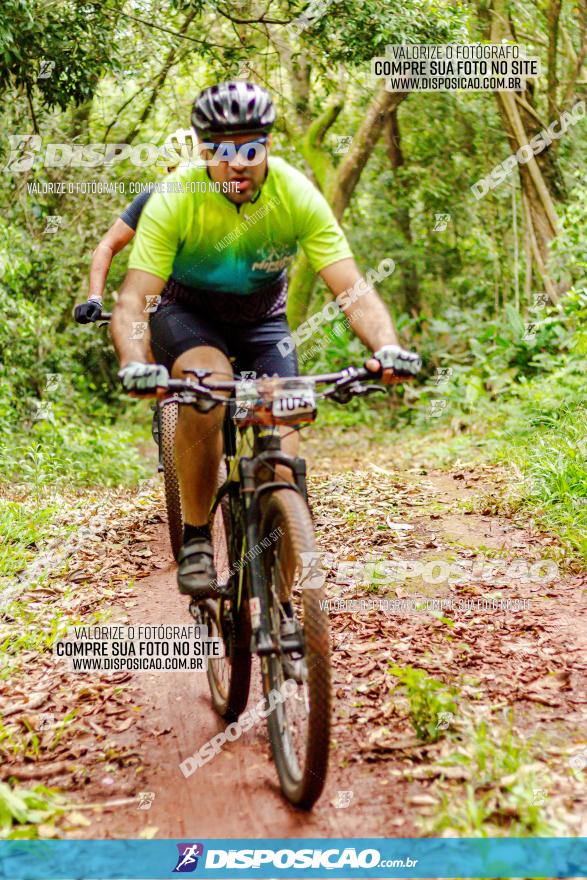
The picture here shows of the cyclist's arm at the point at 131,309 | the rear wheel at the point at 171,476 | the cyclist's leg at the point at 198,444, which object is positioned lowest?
the rear wheel at the point at 171,476

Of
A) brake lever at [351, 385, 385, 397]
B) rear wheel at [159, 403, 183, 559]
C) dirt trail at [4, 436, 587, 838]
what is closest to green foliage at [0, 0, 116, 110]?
rear wheel at [159, 403, 183, 559]

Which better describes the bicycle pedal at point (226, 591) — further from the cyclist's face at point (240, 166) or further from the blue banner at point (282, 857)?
the cyclist's face at point (240, 166)

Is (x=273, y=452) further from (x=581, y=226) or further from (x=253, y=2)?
(x=253, y=2)

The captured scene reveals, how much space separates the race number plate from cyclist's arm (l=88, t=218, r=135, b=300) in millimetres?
2690

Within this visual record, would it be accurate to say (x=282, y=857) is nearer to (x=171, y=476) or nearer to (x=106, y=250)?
(x=171, y=476)

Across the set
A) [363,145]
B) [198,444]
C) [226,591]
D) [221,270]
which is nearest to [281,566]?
Answer: [226,591]

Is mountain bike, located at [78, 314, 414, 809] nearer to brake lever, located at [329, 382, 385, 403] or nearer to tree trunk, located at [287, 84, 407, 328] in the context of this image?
brake lever, located at [329, 382, 385, 403]

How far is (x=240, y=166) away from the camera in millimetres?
3242

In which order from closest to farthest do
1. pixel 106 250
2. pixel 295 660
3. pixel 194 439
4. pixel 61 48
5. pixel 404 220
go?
pixel 295 660 < pixel 194 439 < pixel 106 250 < pixel 61 48 < pixel 404 220

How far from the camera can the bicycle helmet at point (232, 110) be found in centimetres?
321

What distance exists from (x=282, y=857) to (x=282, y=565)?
3.11ft

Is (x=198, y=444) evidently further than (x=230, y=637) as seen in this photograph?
Yes

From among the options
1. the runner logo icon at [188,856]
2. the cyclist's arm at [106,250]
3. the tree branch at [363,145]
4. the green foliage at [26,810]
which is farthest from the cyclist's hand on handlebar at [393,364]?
the tree branch at [363,145]

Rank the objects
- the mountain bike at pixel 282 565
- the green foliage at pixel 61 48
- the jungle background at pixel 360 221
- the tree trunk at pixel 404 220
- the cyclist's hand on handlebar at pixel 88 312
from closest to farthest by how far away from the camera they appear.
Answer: the mountain bike at pixel 282 565 → the cyclist's hand on handlebar at pixel 88 312 → the green foliage at pixel 61 48 → the jungle background at pixel 360 221 → the tree trunk at pixel 404 220
